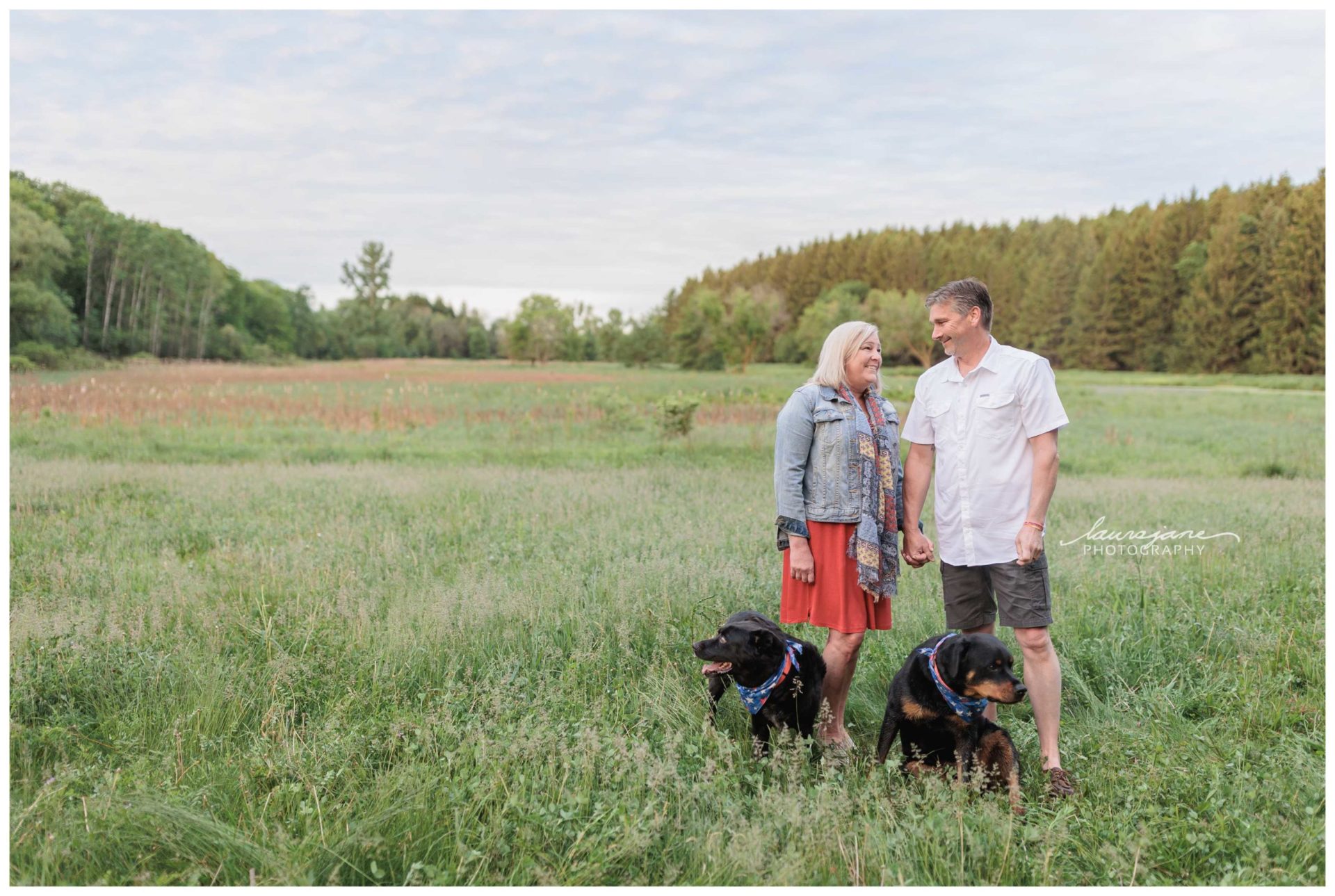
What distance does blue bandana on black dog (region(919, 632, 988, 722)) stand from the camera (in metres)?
3.41

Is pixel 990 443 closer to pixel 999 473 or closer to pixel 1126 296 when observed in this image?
pixel 999 473

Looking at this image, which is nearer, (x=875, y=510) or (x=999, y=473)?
(x=999, y=473)

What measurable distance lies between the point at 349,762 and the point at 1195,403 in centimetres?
3316

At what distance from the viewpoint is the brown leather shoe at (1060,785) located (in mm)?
3475

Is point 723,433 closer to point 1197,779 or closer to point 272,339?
point 1197,779

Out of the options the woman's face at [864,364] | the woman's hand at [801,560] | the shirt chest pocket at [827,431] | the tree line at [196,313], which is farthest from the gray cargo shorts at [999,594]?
the tree line at [196,313]

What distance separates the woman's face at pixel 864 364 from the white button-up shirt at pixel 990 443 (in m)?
0.29

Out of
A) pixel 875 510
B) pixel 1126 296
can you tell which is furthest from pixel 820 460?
pixel 1126 296

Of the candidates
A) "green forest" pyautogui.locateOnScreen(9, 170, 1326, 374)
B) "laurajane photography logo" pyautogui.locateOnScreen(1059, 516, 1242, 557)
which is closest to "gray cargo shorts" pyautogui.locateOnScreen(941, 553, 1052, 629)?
"laurajane photography logo" pyautogui.locateOnScreen(1059, 516, 1242, 557)

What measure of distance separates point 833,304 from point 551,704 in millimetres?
75170

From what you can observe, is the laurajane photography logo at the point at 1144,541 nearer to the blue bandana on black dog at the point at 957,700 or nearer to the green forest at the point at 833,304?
the blue bandana on black dog at the point at 957,700

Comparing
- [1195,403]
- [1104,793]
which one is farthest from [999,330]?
[1104,793]

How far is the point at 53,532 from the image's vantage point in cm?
734

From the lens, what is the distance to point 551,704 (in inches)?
161
